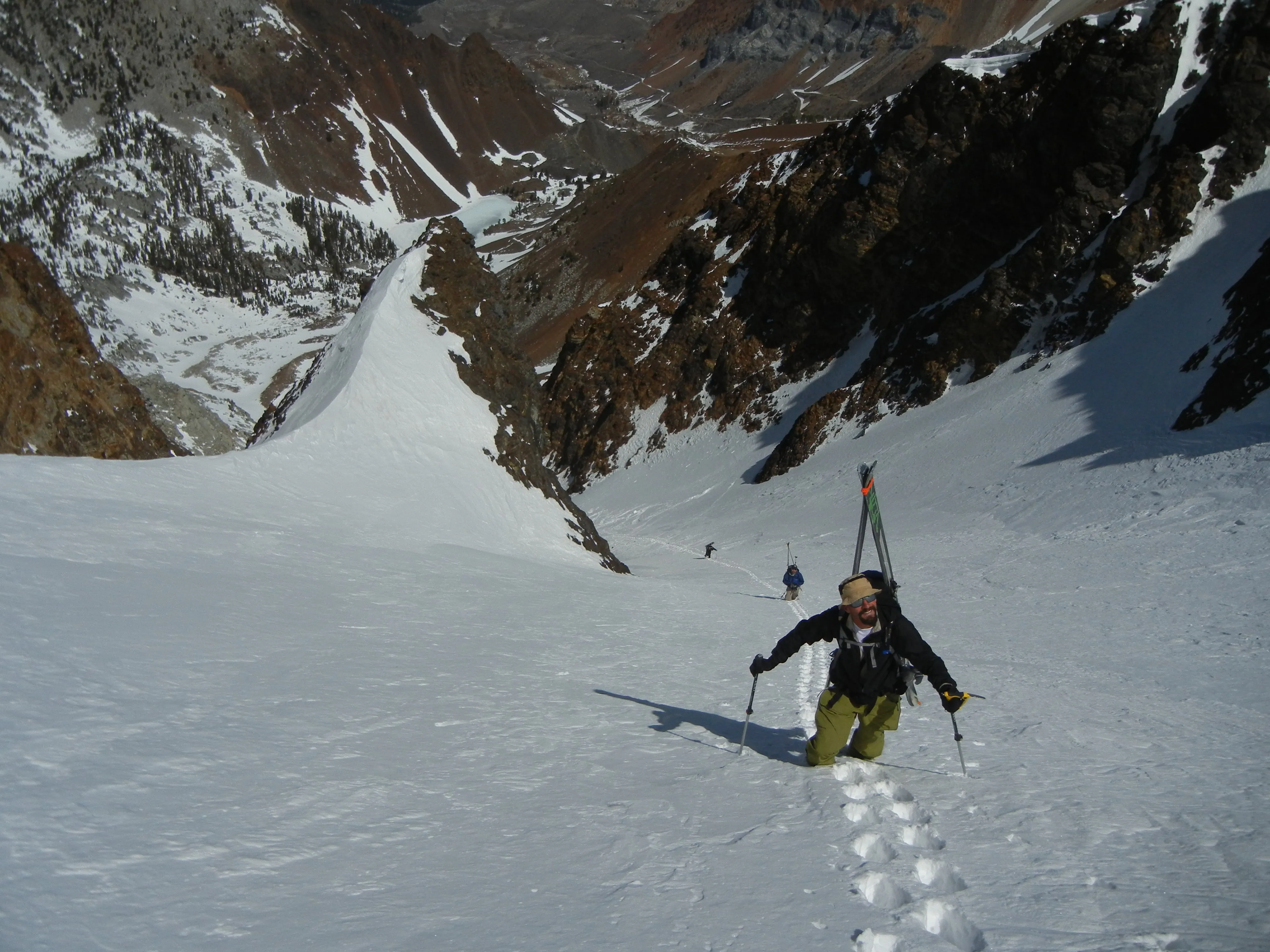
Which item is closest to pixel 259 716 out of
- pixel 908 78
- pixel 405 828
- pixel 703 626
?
pixel 405 828

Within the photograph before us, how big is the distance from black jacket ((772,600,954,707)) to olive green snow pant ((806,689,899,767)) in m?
0.08

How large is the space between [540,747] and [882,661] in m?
2.49

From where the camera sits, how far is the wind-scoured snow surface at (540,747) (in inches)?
151

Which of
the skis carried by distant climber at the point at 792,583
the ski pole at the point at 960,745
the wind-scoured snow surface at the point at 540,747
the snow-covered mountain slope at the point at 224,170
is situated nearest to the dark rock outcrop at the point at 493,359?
the wind-scoured snow surface at the point at 540,747

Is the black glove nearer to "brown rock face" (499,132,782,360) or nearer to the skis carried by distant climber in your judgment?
the skis carried by distant climber

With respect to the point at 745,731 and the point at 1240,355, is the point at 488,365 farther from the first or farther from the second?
the point at 1240,355

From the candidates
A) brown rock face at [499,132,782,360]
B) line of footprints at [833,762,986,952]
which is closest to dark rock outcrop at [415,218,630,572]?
line of footprints at [833,762,986,952]

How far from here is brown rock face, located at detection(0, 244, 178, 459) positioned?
16141 millimetres

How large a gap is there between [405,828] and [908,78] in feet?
663

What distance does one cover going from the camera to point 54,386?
16812mm

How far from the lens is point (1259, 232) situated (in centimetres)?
2820

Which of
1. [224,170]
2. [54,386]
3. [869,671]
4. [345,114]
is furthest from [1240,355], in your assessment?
[345,114]

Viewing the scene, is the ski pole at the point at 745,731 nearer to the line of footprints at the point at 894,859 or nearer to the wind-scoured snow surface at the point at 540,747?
the wind-scoured snow surface at the point at 540,747

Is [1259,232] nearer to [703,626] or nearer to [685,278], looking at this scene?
[703,626]
